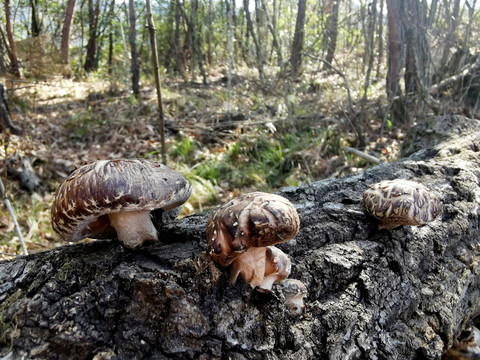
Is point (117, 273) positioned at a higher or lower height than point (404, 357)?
higher

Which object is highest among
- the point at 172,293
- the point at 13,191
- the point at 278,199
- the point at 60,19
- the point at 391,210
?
the point at 60,19

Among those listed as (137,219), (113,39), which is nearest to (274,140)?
(137,219)

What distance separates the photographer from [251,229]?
66.1 inches

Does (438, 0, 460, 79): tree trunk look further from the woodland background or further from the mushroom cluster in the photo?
the mushroom cluster

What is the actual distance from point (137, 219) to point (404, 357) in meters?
1.73

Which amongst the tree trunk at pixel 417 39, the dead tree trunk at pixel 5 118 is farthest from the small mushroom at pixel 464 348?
the dead tree trunk at pixel 5 118

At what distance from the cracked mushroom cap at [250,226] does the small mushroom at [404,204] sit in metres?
0.86

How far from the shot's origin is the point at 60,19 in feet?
38.6

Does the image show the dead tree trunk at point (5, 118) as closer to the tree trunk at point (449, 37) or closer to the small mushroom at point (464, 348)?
the small mushroom at point (464, 348)

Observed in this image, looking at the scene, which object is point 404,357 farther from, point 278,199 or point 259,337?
point 278,199

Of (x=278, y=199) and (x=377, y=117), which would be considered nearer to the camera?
(x=278, y=199)

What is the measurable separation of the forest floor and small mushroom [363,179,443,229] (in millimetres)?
3593

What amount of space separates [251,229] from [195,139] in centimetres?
649

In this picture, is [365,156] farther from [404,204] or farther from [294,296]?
[294,296]
